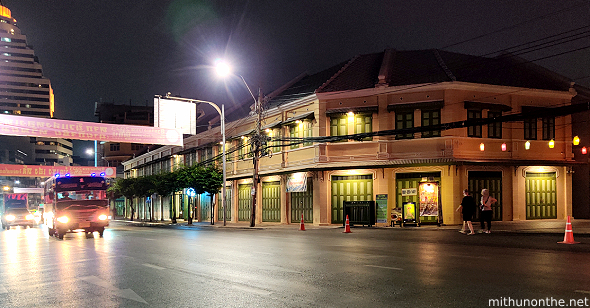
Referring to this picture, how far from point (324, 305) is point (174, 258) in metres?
7.44

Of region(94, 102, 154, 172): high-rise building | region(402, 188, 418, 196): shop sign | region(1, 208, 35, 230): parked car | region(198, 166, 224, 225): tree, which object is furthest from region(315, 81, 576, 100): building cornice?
region(94, 102, 154, 172): high-rise building

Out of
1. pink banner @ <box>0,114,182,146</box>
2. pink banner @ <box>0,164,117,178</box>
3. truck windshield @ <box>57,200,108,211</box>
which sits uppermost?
pink banner @ <box>0,114,182,146</box>

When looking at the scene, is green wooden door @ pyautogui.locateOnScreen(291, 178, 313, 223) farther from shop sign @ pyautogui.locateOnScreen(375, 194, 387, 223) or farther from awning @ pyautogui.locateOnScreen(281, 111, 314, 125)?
shop sign @ pyautogui.locateOnScreen(375, 194, 387, 223)

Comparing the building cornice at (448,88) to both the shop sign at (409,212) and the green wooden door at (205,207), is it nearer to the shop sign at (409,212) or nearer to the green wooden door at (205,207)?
the shop sign at (409,212)

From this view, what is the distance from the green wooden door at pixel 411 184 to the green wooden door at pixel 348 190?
1619 mm

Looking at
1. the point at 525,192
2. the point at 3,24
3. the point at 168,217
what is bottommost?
the point at 168,217

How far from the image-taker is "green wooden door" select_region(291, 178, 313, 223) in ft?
111

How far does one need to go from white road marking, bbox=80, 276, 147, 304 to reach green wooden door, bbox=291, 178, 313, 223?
941 inches

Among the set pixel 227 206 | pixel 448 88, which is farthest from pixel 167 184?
pixel 448 88

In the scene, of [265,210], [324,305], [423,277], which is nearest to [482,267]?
[423,277]

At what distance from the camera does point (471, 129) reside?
2941 cm

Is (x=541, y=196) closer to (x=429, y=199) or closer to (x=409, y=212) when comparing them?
(x=429, y=199)

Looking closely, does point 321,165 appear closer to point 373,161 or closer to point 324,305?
point 373,161

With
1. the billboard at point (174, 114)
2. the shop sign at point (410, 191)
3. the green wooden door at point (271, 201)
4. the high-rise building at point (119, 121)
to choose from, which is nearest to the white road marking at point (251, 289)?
the shop sign at point (410, 191)
